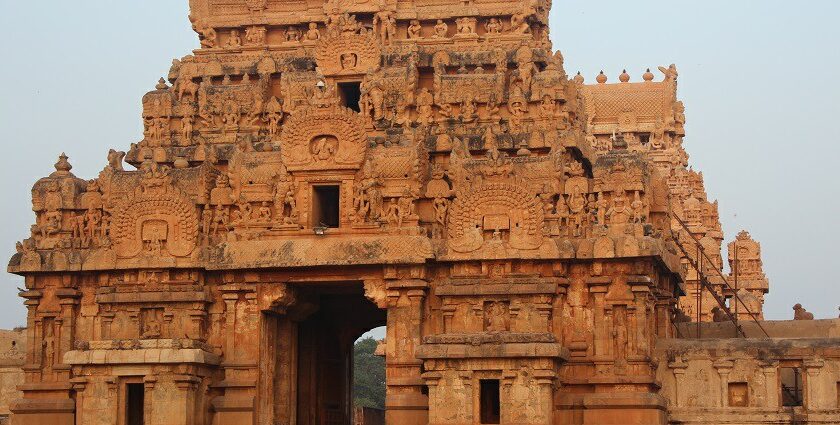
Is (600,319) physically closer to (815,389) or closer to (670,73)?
(815,389)

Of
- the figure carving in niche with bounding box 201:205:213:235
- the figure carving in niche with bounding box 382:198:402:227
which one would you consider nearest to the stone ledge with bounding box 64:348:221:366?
the figure carving in niche with bounding box 201:205:213:235

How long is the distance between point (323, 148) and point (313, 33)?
187 inches

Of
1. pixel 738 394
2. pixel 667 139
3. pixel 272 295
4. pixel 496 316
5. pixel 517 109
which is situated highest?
pixel 667 139

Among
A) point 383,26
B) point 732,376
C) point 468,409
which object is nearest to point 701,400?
point 732,376

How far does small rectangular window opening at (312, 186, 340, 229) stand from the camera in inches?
1433

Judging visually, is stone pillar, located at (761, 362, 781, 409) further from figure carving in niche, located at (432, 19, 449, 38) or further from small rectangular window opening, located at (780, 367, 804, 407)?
figure carving in niche, located at (432, 19, 449, 38)

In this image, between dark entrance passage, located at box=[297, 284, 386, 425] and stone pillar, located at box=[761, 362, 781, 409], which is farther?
dark entrance passage, located at box=[297, 284, 386, 425]

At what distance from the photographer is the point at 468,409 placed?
33.2 m

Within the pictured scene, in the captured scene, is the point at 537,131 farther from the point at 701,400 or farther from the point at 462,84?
the point at 701,400

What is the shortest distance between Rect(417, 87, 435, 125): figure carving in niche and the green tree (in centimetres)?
4566

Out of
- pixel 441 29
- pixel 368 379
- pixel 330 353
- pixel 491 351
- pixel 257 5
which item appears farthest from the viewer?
pixel 368 379

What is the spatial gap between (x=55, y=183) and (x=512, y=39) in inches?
460

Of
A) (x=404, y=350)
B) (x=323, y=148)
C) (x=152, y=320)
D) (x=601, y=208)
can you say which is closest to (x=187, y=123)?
(x=323, y=148)

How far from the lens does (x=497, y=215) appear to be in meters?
35.2
